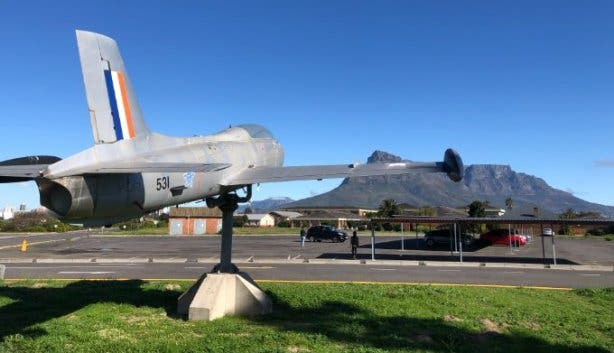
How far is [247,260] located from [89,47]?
73.5 ft

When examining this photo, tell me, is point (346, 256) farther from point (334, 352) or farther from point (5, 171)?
point (5, 171)

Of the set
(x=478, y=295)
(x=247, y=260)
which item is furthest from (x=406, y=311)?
(x=247, y=260)

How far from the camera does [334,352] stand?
27.3 ft

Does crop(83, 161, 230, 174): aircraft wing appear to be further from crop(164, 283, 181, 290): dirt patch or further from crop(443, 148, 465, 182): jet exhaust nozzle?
crop(164, 283, 181, 290): dirt patch

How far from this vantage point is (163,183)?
895 centimetres

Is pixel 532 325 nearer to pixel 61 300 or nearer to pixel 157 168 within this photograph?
pixel 157 168

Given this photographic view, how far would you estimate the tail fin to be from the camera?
28.3 feet

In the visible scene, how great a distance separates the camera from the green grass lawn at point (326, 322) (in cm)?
894

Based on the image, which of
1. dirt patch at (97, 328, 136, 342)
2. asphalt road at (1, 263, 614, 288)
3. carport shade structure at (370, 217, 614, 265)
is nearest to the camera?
dirt patch at (97, 328, 136, 342)

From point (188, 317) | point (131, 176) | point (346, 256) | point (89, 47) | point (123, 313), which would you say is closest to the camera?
point (131, 176)

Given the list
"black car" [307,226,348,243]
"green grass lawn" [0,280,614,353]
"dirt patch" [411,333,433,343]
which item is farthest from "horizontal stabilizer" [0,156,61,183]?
"black car" [307,226,348,243]

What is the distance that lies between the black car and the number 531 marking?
4335 centimetres

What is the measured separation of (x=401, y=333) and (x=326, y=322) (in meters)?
1.85

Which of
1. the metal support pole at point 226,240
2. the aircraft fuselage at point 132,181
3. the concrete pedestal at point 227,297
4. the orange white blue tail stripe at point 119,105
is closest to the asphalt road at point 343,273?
the metal support pole at point 226,240
